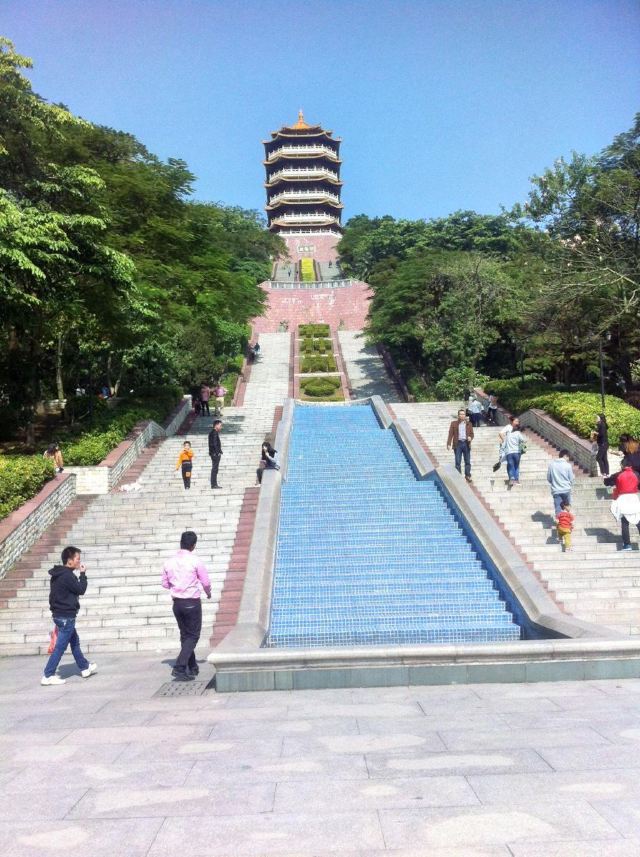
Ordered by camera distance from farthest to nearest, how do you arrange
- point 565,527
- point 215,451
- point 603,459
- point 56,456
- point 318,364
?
point 318,364, point 215,451, point 56,456, point 603,459, point 565,527

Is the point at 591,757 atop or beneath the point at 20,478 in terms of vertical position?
beneath

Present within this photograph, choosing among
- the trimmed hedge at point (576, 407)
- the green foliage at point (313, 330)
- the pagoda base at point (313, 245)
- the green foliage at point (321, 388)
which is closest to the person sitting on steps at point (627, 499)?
the trimmed hedge at point (576, 407)

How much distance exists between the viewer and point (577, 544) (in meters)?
11.3

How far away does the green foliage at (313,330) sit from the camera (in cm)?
5012

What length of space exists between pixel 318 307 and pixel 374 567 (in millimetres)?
48182

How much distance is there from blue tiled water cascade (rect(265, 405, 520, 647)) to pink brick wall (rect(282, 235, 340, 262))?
66.4 meters

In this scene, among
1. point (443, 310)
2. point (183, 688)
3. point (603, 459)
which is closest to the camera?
point (183, 688)

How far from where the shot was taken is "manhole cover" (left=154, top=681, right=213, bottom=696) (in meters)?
6.38

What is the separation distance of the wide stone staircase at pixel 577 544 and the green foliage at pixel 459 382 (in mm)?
9864

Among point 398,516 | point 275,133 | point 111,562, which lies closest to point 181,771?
point 111,562

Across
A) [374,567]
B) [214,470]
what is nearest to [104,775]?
[374,567]

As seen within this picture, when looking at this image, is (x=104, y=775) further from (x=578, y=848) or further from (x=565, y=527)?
(x=565, y=527)

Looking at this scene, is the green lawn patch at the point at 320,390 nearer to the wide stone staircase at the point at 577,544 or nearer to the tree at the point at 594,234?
the tree at the point at 594,234

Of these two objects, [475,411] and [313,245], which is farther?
[313,245]
